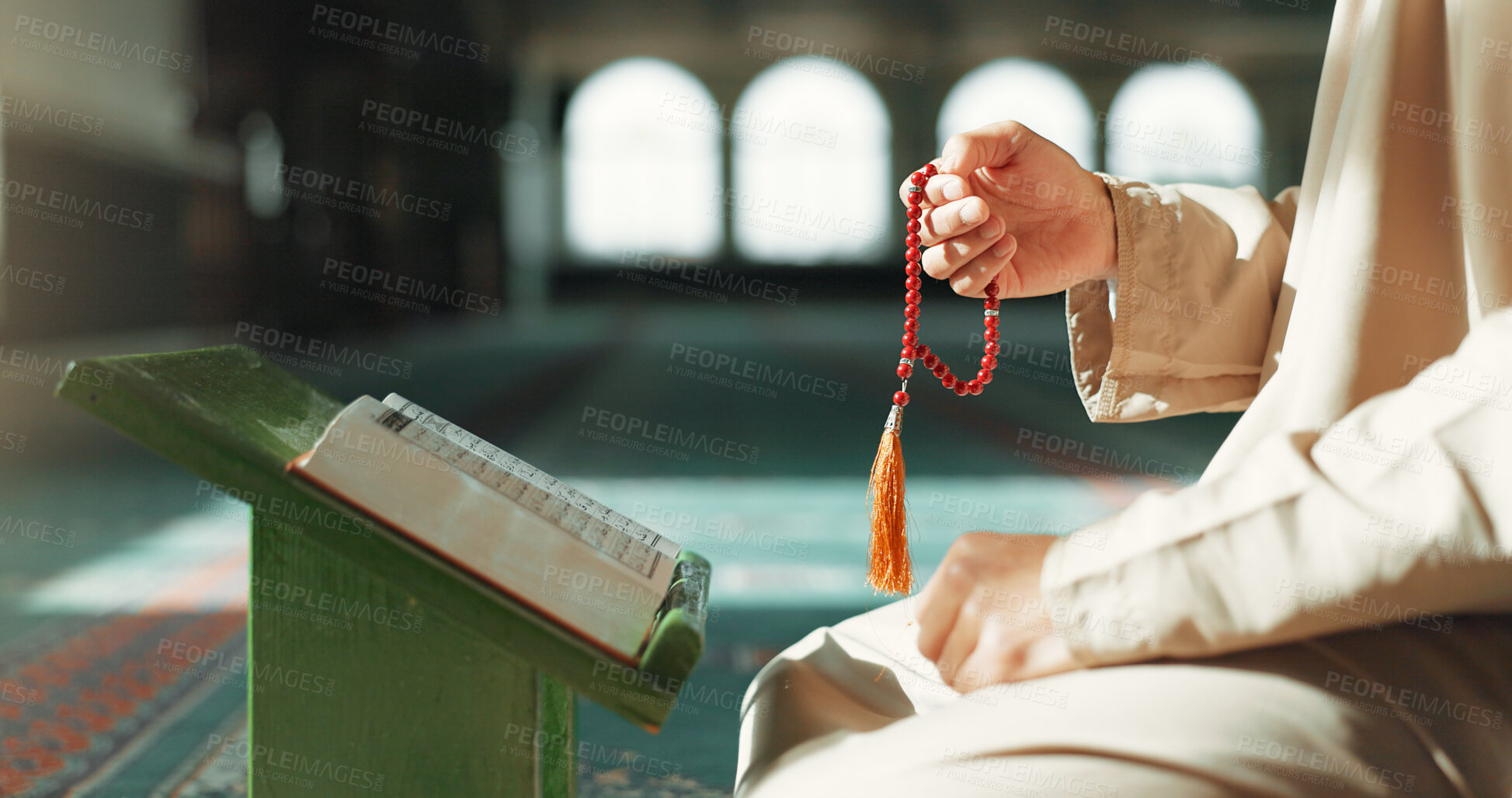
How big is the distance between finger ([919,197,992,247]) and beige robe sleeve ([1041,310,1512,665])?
371 mm

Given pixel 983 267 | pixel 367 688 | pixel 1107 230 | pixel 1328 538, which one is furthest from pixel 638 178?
pixel 1328 538

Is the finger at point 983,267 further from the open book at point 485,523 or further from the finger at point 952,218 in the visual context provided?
the open book at point 485,523

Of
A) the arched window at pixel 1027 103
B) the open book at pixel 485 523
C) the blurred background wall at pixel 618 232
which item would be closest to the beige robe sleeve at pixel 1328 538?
the open book at pixel 485 523

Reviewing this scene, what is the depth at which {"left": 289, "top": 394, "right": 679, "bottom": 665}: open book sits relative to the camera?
751 millimetres

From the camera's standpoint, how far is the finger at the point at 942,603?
758mm

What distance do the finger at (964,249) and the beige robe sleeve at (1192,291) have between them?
20 cm

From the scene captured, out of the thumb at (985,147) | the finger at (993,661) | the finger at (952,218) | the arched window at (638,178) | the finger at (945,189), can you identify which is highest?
the arched window at (638,178)

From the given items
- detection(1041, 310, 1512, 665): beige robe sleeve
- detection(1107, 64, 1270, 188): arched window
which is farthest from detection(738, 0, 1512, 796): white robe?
detection(1107, 64, 1270, 188): arched window

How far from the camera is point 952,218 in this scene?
1.04 meters

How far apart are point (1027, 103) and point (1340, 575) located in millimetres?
17631

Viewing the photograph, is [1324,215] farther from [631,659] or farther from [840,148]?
[840,148]

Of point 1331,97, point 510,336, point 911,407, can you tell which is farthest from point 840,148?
point 1331,97

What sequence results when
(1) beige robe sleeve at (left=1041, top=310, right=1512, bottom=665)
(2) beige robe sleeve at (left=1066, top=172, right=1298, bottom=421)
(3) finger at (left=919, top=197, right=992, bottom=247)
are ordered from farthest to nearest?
(2) beige robe sleeve at (left=1066, top=172, right=1298, bottom=421) → (3) finger at (left=919, top=197, right=992, bottom=247) → (1) beige robe sleeve at (left=1041, top=310, right=1512, bottom=665)

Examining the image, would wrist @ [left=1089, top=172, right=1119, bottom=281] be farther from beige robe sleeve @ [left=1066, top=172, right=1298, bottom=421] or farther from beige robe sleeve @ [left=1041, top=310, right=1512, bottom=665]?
beige robe sleeve @ [left=1041, top=310, right=1512, bottom=665]
